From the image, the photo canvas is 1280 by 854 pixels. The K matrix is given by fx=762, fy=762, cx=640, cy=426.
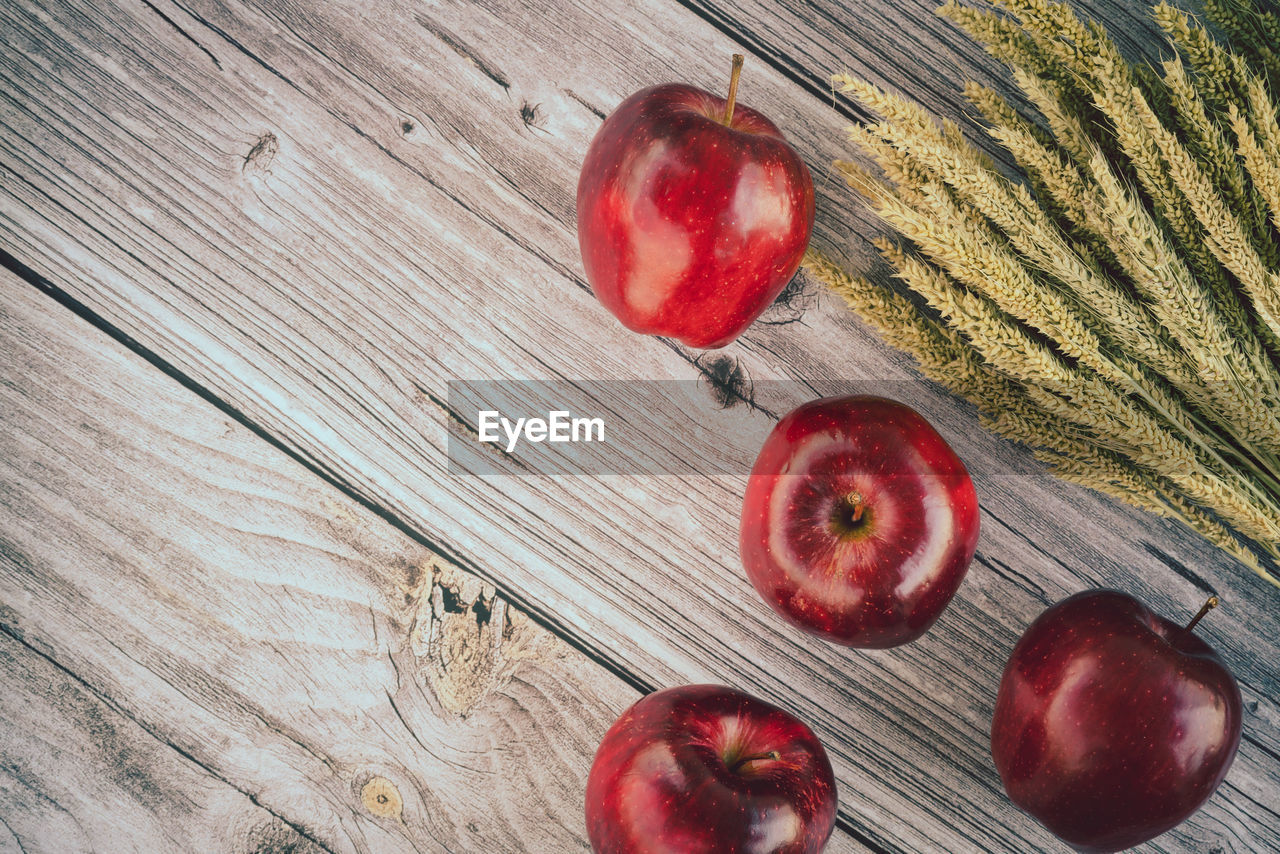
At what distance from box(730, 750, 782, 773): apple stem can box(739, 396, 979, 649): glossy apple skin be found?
5.4 inches

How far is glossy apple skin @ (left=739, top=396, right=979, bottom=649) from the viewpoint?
0.78m

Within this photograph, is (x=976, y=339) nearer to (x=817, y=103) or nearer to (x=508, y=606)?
(x=817, y=103)

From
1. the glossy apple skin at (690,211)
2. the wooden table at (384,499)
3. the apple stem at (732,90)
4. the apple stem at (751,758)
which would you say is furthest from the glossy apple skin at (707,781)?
the apple stem at (732,90)

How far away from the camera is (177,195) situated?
0.93m

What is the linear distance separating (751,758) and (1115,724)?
14.5 inches

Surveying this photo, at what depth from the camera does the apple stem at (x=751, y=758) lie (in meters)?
0.77

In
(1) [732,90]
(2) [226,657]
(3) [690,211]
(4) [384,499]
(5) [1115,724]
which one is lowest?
(2) [226,657]

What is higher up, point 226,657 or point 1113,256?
point 1113,256

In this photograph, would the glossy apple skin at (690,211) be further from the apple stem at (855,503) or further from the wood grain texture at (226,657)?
the wood grain texture at (226,657)

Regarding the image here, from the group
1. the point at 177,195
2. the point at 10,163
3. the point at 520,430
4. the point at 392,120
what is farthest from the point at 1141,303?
the point at 10,163

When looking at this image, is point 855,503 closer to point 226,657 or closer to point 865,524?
point 865,524

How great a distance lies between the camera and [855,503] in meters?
0.77

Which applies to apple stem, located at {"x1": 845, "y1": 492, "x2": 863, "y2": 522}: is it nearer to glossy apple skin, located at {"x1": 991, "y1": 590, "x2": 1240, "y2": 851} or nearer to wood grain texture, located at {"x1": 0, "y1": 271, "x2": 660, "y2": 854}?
glossy apple skin, located at {"x1": 991, "y1": 590, "x2": 1240, "y2": 851}

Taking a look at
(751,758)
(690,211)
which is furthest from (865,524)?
(690,211)
